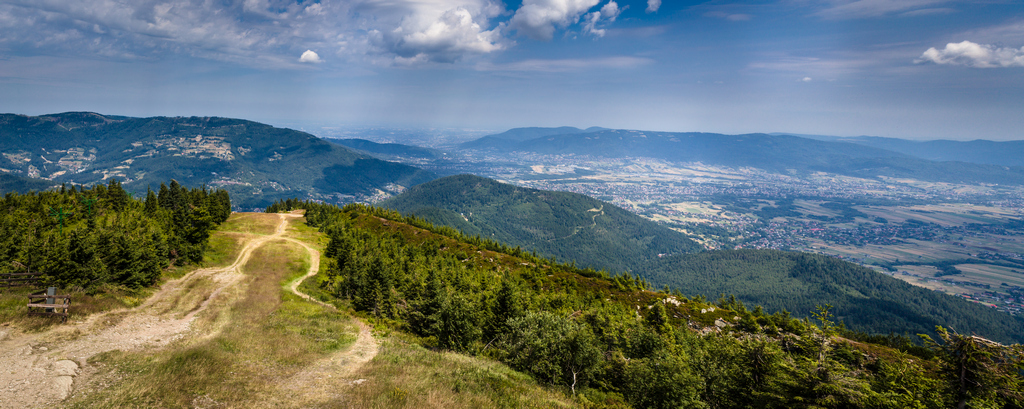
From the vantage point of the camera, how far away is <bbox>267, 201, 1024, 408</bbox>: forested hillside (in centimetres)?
1939

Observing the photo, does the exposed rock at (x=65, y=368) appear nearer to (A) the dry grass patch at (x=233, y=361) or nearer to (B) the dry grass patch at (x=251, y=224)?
(A) the dry grass patch at (x=233, y=361)

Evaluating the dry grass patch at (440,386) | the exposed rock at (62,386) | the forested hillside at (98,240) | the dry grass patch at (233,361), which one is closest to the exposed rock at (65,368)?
the exposed rock at (62,386)

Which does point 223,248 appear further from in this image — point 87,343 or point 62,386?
point 62,386

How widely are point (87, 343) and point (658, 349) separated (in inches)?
2075

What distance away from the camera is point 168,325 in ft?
118

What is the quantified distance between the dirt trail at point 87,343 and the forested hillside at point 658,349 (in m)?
12.9

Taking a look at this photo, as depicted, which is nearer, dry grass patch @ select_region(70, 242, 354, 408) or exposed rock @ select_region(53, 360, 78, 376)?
dry grass patch @ select_region(70, 242, 354, 408)

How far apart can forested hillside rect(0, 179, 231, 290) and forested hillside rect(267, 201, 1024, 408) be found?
77.9 feet

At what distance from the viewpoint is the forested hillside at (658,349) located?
19391mm

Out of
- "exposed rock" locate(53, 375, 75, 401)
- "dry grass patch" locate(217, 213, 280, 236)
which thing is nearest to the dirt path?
"exposed rock" locate(53, 375, 75, 401)

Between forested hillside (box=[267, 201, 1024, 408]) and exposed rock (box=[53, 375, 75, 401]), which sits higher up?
exposed rock (box=[53, 375, 75, 401])

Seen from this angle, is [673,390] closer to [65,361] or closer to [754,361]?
[754,361]

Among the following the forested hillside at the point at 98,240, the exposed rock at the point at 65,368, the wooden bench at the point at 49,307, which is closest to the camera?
the exposed rock at the point at 65,368

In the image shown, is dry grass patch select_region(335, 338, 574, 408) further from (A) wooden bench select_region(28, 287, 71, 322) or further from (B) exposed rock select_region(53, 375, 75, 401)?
(A) wooden bench select_region(28, 287, 71, 322)
